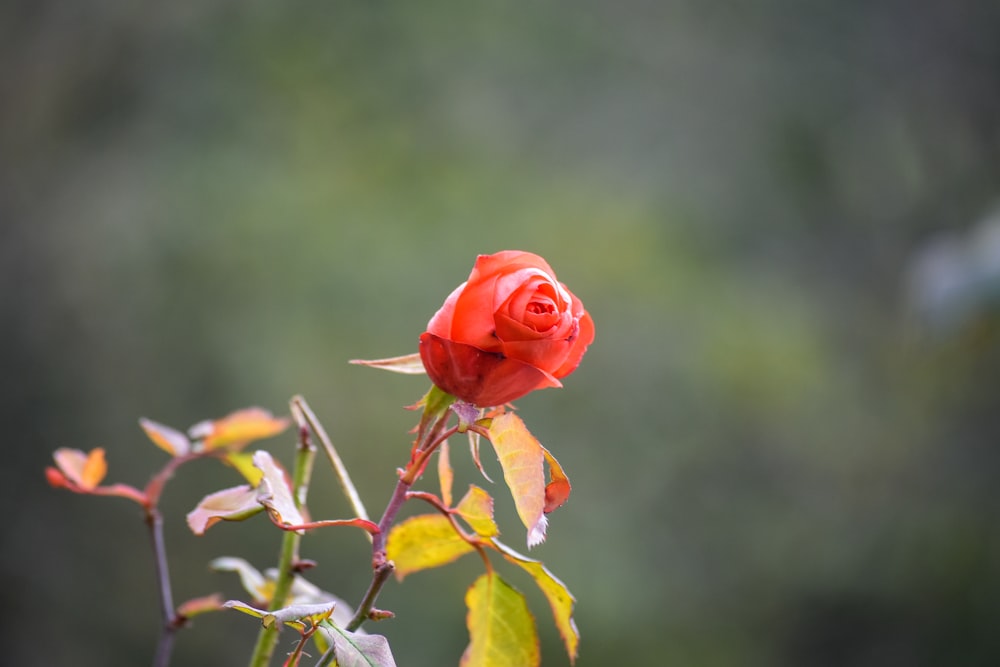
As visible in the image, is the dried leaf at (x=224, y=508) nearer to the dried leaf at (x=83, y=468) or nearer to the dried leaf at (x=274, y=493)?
the dried leaf at (x=274, y=493)

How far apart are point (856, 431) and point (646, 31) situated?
1.09m

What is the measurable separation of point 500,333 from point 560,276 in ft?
5.03

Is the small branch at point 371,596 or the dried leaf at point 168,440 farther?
the dried leaf at point 168,440

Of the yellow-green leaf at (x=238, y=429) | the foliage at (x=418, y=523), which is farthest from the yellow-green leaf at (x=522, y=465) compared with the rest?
the yellow-green leaf at (x=238, y=429)

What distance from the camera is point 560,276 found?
1818 millimetres

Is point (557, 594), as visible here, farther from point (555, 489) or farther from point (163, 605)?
point (163, 605)

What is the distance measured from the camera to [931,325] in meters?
0.77

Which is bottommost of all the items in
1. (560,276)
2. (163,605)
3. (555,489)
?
(163,605)

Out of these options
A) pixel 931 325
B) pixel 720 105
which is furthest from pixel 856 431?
pixel 931 325

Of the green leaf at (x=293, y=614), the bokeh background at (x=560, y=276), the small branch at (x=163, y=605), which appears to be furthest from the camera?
the bokeh background at (x=560, y=276)

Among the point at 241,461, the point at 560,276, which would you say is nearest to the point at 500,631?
the point at 241,461

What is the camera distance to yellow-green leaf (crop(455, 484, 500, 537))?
1.04 feet

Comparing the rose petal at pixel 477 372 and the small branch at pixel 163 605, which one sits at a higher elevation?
the rose petal at pixel 477 372

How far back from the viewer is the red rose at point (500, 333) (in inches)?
11.6
